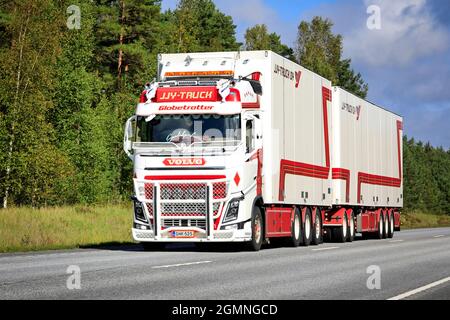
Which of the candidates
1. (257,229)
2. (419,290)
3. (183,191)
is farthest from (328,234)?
(419,290)

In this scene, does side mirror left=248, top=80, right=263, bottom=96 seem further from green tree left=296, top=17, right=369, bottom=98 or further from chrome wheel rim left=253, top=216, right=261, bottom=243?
green tree left=296, top=17, right=369, bottom=98

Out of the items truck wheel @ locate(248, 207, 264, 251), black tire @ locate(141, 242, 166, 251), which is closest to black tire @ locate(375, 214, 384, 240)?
truck wheel @ locate(248, 207, 264, 251)

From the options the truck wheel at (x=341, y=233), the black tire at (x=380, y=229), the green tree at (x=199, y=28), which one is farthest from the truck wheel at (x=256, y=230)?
the green tree at (x=199, y=28)

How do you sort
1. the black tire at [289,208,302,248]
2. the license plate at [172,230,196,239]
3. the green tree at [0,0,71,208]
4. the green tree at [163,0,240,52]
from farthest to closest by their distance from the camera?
the green tree at [163,0,240,52] < the green tree at [0,0,71,208] < the black tire at [289,208,302,248] < the license plate at [172,230,196,239]

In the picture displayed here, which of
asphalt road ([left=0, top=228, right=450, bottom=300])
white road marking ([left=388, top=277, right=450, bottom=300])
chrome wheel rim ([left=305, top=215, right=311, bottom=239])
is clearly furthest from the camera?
chrome wheel rim ([left=305, top=215, right=311, bottom=239])

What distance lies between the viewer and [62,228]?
1153 inches

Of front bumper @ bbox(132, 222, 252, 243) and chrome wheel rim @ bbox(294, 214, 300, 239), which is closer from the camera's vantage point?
front bumper @ bbox(132, 222, 252, 243)

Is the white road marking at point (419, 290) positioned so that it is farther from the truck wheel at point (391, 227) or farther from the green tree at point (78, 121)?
the green tree at point (78, 121)

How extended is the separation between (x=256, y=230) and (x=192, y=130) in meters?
2.85

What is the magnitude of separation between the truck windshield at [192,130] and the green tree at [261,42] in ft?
227

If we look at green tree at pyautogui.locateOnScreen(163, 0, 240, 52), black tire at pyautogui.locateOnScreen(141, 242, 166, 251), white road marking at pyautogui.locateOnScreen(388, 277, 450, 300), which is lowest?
white road marking at pyautogui.locateOnScreen(388, 277, 450, 300)

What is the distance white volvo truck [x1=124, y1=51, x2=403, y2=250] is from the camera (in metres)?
20.5

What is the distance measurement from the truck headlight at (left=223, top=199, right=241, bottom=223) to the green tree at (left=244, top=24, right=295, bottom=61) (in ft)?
229

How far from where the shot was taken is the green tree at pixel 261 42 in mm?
91000
